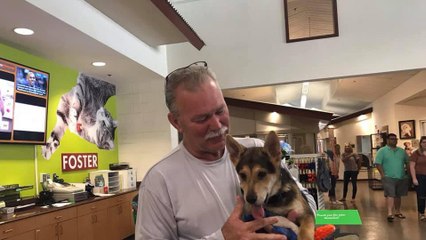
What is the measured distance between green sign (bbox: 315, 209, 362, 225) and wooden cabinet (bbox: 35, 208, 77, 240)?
3.10 m

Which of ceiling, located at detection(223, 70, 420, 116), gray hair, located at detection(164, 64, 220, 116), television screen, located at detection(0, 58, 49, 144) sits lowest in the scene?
gray hair, located at detection(164, 64, 220, 116)

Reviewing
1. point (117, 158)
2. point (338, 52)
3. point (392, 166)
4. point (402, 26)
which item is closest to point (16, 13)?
point (117, 158)

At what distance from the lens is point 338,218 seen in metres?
3.59

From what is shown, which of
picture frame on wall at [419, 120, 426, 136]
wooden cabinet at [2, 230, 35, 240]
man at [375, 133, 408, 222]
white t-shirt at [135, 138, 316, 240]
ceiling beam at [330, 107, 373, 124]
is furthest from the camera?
ceiling beam at [330, 107, 373, 124]

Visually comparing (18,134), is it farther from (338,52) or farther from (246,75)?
(338,52)

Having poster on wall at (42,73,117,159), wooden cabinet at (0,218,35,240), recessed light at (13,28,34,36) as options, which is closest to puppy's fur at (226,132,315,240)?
wooden cabinet at (0,218,35,240)

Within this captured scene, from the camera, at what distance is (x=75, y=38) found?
199 inches

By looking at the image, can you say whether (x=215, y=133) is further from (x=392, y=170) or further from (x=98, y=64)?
(x=392, y=170)

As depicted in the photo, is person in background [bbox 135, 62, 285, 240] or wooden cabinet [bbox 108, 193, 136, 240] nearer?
person in background [bbox 135, 62, 285, 240]

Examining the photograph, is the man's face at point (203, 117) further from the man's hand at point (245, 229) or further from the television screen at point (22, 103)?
the television screen at point (22, 103)

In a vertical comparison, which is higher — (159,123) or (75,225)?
(159,123)

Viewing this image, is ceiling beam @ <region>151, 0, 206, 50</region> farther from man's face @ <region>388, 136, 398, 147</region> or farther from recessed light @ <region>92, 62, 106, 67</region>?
man's face @ <region>388, 136, 398, 147</region>

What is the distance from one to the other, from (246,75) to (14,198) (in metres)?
4.73

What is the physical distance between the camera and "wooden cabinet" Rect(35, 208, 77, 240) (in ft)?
14.8
